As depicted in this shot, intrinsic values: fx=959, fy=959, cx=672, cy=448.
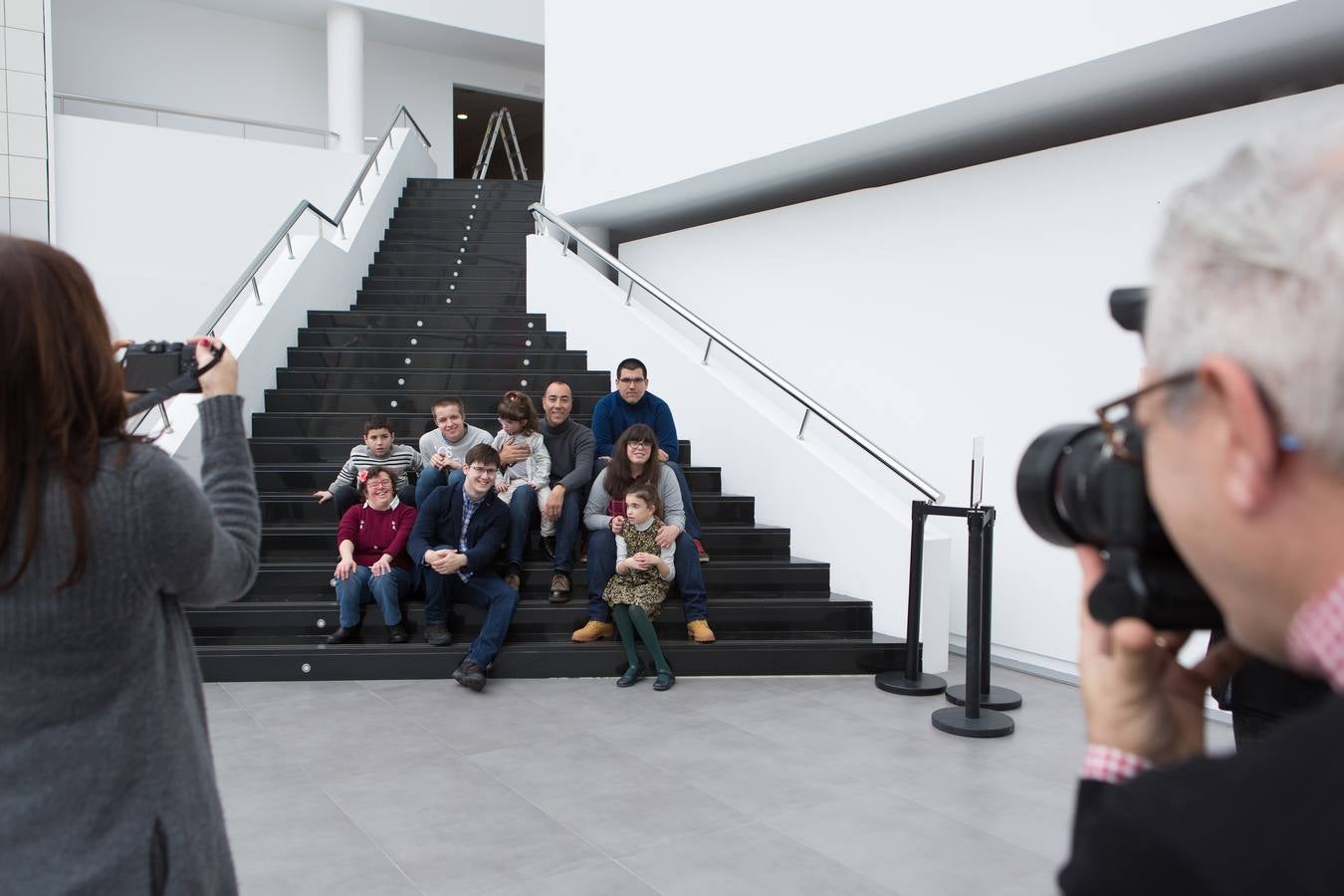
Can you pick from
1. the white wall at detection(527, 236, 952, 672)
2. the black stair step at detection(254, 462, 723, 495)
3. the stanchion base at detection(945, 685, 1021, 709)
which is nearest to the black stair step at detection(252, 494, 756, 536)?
the black stair step at detection(254, 462, 723, 495)

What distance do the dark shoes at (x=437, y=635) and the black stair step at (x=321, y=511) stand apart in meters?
1.22

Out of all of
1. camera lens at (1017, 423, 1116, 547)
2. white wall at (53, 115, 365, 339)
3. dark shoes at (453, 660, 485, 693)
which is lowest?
dark shoes at (453, 660, 485, 693)

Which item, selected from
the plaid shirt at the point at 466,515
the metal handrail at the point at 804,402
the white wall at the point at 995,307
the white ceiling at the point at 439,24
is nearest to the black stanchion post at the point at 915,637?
the metal handrail at the point at 804,402

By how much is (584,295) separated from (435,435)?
2.92 meters

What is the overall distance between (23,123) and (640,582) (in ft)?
28.7

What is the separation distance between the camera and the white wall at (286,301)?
21.2ft

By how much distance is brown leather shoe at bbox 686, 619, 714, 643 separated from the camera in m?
5.30

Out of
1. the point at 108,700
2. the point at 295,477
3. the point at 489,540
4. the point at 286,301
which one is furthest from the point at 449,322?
the point at 108,700

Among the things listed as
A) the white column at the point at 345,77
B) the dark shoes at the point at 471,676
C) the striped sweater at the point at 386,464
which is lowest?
the dark shoes at the point at 471,676

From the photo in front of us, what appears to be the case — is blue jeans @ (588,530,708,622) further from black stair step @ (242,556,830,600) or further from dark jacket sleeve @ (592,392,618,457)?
dark jacket sleeve @ (592,392,618,457)

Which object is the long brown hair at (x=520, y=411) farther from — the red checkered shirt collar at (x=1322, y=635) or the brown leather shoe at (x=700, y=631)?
the red checkered shirt collar at (x=1322, y=635)

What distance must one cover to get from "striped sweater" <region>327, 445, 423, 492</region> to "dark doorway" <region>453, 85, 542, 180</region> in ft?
40.5

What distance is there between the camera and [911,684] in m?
5.04

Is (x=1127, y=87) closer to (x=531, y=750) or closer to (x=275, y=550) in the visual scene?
(x=531, y=750)
